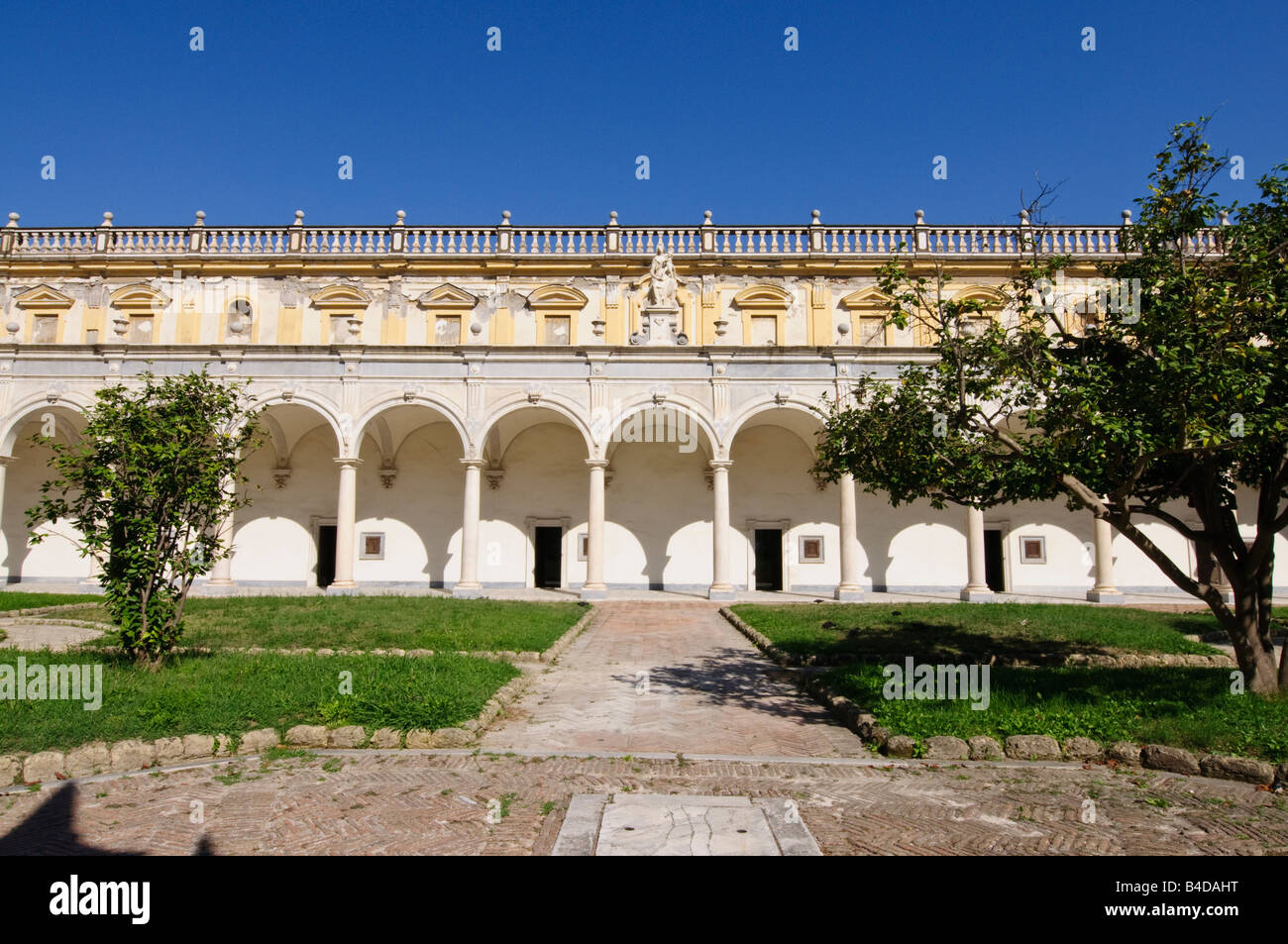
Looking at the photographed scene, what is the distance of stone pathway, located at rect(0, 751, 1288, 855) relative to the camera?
4.78 m

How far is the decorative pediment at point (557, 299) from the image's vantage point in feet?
90.4

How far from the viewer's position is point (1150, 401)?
285 inches

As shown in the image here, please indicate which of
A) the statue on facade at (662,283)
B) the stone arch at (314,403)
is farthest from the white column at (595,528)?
the stone arch at (314,403)

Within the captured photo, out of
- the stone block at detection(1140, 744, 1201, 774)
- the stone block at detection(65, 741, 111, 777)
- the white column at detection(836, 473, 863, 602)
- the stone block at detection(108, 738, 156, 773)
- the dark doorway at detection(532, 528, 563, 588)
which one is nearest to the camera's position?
the stone block at detection(65, 741, 111, 777)

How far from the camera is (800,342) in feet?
90.4

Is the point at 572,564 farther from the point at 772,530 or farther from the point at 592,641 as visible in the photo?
the point at 592,641

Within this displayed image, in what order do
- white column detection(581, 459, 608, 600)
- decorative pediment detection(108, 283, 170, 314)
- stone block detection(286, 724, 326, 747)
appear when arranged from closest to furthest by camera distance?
1. stone block detection(286, 724, 326, 747)
2. white column detection(581, 459, 608, 600)
3. decorative pediment detection(108, 283, 170, 314)

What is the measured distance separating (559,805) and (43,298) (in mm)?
32262

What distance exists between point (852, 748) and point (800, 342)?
21885mm

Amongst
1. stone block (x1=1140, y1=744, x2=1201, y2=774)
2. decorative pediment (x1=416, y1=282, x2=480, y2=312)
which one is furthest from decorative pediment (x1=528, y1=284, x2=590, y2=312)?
stone block (x1=1140, y1=744, x2=1201, y2=774)

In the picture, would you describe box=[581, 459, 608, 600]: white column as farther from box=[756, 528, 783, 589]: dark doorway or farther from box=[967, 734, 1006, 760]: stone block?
box=[967, 734, 1006, 760]: stone block

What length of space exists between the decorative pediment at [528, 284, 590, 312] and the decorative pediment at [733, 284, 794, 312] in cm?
563
